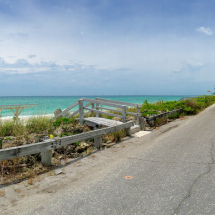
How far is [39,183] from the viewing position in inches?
162

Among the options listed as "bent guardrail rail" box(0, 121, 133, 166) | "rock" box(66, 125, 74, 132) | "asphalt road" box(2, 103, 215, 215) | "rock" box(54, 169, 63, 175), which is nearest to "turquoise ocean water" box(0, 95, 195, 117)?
"rock" box(66, 125, 74, 132)

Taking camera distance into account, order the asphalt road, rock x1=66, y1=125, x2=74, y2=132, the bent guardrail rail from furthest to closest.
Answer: rock x1=66, y1=125, x2=74, y2=132 < the bent guardrail rail < the asphalt road

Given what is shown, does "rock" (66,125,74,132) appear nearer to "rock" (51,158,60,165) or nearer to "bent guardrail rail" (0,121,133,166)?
"bent guardrail rail" (0,121,133,166)

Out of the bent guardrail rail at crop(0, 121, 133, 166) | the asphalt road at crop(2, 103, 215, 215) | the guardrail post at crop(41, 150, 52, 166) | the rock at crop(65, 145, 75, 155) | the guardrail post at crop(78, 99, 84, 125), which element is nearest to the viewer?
the asphalt road at crop(2, 103, 215, 215)

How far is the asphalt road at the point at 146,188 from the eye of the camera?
309cm

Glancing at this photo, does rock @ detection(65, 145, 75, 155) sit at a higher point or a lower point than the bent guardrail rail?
lower

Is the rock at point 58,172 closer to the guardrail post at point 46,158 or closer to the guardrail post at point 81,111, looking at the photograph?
the guardrail post at point 46,158

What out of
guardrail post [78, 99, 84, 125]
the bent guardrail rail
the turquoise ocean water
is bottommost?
the turquoise ocean water

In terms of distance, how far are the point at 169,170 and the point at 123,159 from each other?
4.59 feet

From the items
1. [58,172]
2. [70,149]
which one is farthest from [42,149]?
[70,149]

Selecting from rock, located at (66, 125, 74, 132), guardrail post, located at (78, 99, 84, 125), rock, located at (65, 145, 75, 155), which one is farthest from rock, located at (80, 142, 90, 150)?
guardrail post, located at (78, 99, 84, 125)

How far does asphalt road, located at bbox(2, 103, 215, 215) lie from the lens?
10.1ft

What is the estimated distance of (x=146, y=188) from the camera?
3695 mm

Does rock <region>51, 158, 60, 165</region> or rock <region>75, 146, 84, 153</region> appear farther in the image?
rock <region>75, 146, 84, 153</region>
